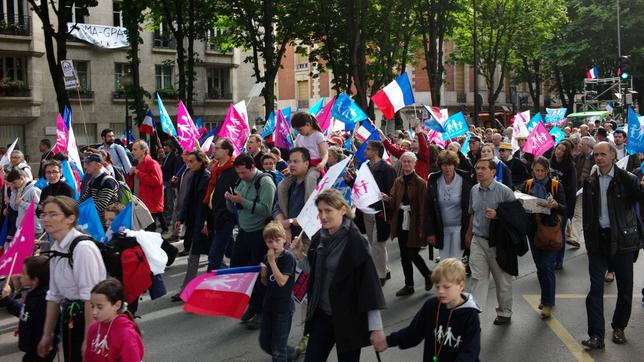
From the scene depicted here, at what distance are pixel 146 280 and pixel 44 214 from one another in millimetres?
1084

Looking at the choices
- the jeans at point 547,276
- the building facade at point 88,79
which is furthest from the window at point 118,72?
the jeans at point 547,276

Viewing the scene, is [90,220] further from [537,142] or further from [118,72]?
[118,72]

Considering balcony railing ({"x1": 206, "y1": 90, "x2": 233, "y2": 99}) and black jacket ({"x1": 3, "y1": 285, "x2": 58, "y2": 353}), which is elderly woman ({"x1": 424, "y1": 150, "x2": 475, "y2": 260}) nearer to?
black jacket ({"x1": 3, "y1": 285, "x2": 58, "y2": 353})

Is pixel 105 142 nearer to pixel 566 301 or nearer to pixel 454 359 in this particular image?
pixel 566 301

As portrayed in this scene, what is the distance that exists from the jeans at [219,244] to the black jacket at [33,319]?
3.50 m

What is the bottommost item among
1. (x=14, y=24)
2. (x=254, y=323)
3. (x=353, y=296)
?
(x=254, y=323)

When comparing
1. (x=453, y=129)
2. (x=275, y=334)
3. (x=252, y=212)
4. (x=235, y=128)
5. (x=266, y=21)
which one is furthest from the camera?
(x=266, y=21)

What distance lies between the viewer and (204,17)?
96.2ft

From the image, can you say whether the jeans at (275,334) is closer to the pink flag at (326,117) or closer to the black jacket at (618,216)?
the black jacket at (618,216)

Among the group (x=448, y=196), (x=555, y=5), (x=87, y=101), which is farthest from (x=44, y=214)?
(x=555, y=5)

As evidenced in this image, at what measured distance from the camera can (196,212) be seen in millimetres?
9422

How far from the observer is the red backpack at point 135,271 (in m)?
5.57

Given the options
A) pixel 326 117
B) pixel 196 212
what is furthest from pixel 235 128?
pixel 196 212

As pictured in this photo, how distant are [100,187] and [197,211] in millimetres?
1257
